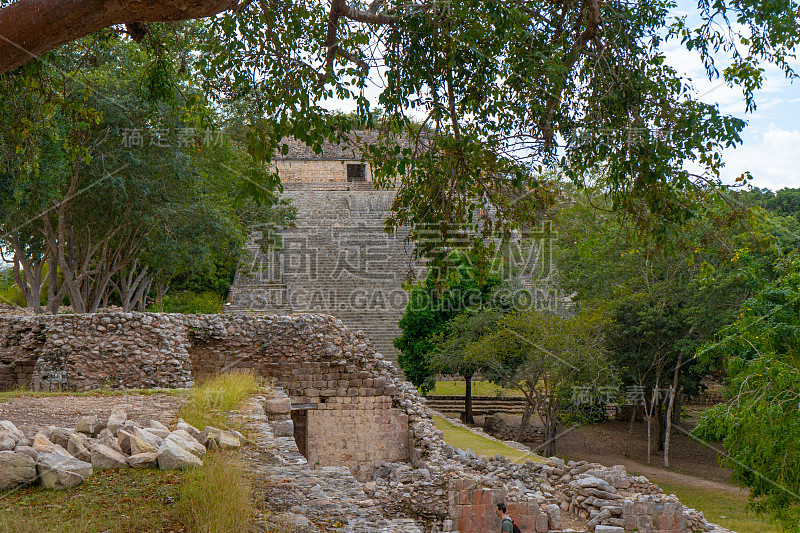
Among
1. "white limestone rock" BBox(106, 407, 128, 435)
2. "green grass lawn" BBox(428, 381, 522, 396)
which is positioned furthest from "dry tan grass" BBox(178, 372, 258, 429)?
"green grass lawn" BBox(428, 381, 522, 396)

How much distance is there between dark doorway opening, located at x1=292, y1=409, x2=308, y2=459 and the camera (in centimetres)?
1323

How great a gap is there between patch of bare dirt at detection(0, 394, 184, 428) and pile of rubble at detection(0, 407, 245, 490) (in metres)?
1.23

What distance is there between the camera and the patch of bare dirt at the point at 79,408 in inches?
276

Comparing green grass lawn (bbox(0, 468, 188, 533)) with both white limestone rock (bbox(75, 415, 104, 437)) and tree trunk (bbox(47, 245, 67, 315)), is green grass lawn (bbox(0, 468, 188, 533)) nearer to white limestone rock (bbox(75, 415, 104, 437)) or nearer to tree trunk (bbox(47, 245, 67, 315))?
white limestone rock (bbox(75, 415, 104, 437))

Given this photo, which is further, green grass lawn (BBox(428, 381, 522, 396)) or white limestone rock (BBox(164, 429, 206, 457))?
green grass lawn (BBox(428, 381, 522, 396))

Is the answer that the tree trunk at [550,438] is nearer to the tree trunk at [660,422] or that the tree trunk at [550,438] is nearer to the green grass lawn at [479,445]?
the green grass lawn at [479,445]

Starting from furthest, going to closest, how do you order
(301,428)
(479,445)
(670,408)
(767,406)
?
(670,408) < (479,445) < (301,428) < (767,406)

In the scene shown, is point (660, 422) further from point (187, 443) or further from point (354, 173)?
point (354, 173)

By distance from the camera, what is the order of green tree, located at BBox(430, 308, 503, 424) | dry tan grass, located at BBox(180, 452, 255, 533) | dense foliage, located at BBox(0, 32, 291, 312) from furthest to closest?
green tree, located at BBox(430, 308, 503, 424) < dense foliage, located at BBox(0, 32, 291, 312) < dry tan grass, located at BBox(180, 452, 255, 533)

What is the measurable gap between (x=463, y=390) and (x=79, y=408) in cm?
1912

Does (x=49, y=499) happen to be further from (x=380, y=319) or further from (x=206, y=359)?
(x=380, y=319)

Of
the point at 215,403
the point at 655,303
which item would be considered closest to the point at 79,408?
the point at 215,403

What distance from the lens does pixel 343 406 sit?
44.1ft

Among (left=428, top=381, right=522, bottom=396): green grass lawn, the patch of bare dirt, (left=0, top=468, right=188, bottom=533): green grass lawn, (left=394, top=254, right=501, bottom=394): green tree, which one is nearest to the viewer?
(left=0, top=468, right=188, bottom=533): green grass lawn
